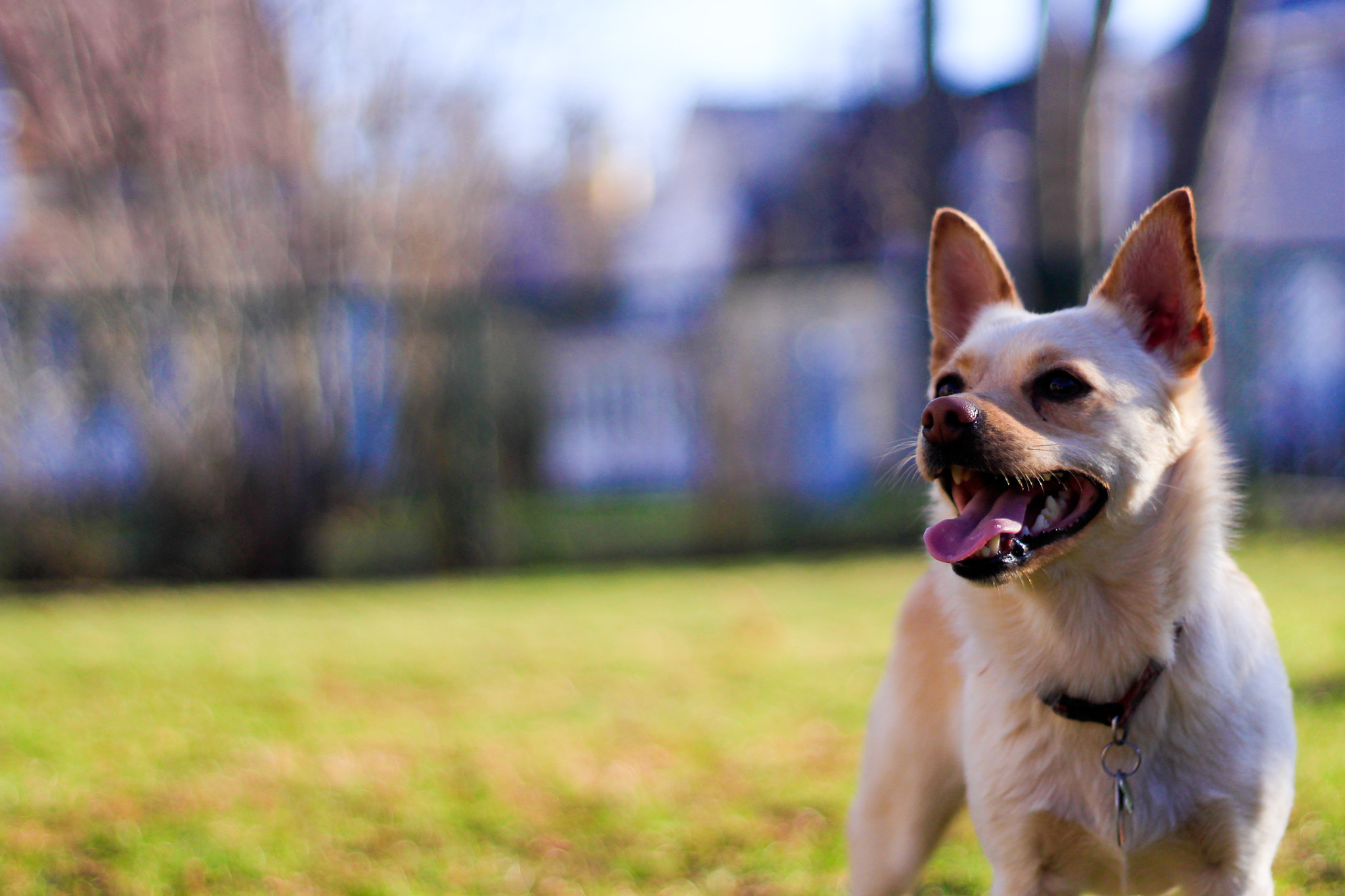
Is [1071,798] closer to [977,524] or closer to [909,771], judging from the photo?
[909,771]

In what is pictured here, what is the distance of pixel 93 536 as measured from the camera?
Result: 8.91 m

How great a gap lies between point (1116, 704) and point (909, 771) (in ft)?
1.75

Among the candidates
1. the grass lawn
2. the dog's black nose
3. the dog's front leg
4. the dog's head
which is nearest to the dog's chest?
the dog's front leg

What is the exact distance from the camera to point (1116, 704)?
6.96 feet

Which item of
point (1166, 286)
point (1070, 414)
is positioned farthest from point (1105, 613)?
point (1166, 286)

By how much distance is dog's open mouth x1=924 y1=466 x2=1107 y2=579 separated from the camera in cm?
203

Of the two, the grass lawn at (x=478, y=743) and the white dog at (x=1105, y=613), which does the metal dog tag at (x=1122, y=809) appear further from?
the grass lawn at (x=478, y=743)

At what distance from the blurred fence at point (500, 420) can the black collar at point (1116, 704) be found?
7191 millimetres

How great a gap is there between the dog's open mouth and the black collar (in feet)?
1.09

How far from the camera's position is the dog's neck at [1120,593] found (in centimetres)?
216

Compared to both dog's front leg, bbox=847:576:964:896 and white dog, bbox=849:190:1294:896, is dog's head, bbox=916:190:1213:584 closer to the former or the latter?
white dog, bbox=849:190:1294:896

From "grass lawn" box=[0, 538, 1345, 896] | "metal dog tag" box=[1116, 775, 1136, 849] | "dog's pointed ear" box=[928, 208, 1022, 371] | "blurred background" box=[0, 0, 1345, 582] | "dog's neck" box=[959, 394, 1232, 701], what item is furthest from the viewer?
"blurred background" box=[0, 0, 1345, 582]

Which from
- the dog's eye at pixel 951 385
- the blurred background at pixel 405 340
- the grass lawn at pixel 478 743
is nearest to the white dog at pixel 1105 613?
the dog's eye at pixel 951 385

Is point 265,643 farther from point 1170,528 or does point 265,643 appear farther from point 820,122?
point 820,122
